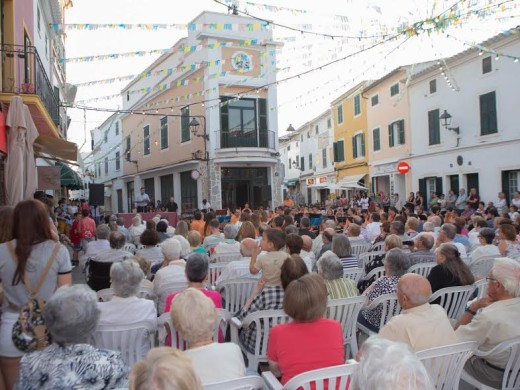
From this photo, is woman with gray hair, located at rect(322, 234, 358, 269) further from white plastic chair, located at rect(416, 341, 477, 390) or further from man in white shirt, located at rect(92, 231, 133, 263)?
white plastic chair, located at rect(416, 341, 477, 390)

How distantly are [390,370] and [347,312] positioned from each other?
238cm

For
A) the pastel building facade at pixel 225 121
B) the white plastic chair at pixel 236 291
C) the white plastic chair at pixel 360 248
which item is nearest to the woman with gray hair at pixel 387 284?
the white plastic chair at pixel 236 291

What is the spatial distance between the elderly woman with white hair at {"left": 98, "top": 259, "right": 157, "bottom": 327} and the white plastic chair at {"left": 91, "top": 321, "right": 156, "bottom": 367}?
0.17 feet

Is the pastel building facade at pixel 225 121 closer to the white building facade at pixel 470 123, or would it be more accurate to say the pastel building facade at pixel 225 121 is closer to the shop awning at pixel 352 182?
the shop awning at pixel 352 182

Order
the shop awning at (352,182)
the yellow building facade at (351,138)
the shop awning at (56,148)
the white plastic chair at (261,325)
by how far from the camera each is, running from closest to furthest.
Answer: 1. the white plastic chair at (261,325)
2. the shop awning at (56,148)
3. the shop awning at (352,182)
4. the yellow building facade at (351,138)

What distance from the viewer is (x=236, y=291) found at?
16.9 feet

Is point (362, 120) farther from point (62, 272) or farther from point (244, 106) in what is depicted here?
point (62, 272)

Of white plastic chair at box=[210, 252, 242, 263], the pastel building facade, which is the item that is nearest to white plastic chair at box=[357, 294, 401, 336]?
white plastic chair at box=[210, 252, 242, 263]

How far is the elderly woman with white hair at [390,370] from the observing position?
161 cm

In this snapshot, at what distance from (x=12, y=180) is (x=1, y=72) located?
3712 mm

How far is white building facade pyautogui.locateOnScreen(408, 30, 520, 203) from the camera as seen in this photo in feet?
52.9

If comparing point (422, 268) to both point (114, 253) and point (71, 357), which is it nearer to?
point (114, 253)

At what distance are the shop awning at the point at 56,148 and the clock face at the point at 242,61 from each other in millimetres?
11880

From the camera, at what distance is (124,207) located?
3269cm
